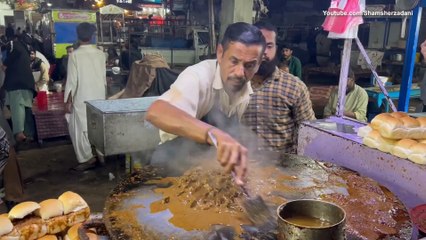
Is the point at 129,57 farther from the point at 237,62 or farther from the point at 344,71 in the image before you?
the point at 237,62

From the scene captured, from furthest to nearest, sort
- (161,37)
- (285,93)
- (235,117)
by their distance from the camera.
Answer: (161,37)
(285,93)
(235,117)

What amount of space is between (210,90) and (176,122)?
0.57m

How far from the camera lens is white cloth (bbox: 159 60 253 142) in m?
2.50

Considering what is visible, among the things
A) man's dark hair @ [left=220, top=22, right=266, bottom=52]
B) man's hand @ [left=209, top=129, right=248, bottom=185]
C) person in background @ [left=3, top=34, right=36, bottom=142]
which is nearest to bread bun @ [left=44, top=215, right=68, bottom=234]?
man's hand @ [left=209, top=129, right=248, bottom=185]

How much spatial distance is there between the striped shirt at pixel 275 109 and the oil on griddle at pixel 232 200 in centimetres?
102

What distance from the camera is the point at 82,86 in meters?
6.10

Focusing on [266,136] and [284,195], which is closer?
[284,195]

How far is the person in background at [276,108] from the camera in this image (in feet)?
11.3

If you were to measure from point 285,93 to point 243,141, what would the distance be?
684mm

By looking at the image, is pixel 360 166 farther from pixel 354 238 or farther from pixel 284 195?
pixel 354 238

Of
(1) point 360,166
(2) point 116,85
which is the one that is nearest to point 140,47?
(2) point 116,85

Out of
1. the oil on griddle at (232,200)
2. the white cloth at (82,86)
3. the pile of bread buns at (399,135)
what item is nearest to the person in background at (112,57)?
the white cloth at (82,86)

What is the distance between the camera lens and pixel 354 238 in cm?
Result: 159

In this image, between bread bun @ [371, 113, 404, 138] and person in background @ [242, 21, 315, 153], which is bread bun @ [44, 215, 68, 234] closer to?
person in background @ [242, 21, 315, 153]
